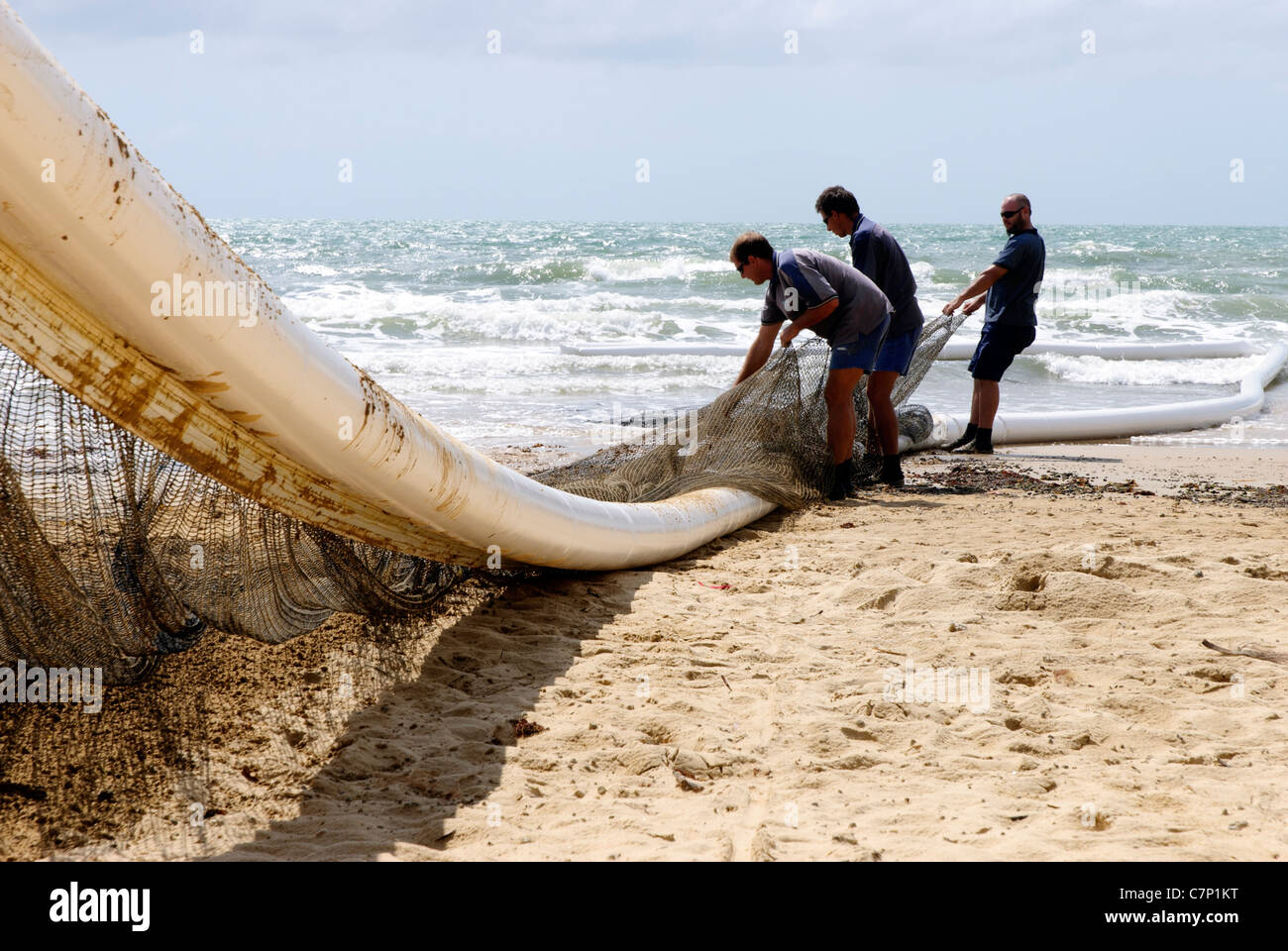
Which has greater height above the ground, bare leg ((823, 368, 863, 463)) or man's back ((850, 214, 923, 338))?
man's back ((850, 214, 923, 338))

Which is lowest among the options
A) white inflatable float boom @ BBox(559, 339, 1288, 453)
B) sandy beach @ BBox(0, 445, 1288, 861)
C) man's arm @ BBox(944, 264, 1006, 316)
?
sandy beach @ BBox(0, 445, 1288, 861)

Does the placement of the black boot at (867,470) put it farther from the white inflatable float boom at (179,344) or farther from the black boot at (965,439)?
the white inflatable float boom at (179,344)

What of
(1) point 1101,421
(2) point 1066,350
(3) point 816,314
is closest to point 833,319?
(3) point 816,314

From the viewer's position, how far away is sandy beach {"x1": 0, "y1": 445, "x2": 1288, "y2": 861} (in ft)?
7.59

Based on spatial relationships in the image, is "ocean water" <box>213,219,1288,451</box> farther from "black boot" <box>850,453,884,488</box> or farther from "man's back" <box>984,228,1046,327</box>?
"man's back" <box>984,228,1046,327</box>

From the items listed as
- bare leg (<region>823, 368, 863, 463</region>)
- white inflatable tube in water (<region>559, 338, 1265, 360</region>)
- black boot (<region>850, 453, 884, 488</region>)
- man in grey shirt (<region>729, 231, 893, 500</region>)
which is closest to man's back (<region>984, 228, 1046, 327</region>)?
black boot (<region>850, 453, 884, 488</region>)

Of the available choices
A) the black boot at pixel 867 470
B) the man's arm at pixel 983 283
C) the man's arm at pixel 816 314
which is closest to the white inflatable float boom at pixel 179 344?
the man's arm at pixel 816 314

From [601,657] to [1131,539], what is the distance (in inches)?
105

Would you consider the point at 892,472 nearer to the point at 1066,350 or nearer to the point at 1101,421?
the point at 1101,421

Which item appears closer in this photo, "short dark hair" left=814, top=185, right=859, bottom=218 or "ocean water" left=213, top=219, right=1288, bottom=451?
"short dark hair" left=814, top=185, right=859, bottom=218

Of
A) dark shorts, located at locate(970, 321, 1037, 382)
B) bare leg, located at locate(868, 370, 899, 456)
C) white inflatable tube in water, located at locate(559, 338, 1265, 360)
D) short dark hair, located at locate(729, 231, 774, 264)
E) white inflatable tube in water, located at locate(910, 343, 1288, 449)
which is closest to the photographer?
short dark hair, located at locate(729, 231, 774, 264)

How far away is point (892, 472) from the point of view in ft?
21.1

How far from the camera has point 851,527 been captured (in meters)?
5.21

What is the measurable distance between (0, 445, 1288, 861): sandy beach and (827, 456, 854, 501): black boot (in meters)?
1.56
